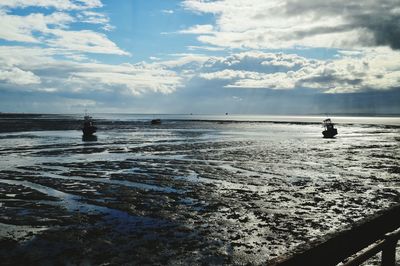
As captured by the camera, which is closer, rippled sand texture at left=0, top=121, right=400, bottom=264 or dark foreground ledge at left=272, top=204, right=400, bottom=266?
dark foreground ledge at left=272, top=204, right=400, bottom=266

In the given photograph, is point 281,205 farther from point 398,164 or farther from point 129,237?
point 398,164

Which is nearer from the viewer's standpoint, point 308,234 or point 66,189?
point 308,234

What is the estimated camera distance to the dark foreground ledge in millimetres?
4117

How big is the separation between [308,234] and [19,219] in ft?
33.6

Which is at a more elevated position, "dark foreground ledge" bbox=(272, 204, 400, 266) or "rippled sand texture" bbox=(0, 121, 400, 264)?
"dark foreground ledge" bbox=(272, 204, 400, 266)

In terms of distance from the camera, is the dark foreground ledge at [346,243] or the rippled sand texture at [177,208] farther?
the rippled sand texture at [177,208]

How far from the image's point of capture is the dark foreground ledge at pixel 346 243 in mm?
4117

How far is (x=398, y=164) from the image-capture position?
2775 cm

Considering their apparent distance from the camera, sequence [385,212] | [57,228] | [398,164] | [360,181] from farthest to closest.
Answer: [398,164], [360,181], [57,228], [385,212]

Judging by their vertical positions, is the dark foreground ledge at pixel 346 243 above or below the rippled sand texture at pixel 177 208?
above

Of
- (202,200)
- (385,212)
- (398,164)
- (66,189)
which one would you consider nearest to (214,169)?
(202,200)

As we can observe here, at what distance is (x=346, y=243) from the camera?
16.0 ft

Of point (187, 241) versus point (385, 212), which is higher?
point (385, 212)

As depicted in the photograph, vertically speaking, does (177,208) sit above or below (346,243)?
below
